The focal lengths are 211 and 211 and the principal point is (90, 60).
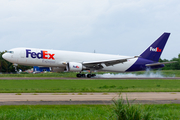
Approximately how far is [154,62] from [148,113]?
35.8 meters

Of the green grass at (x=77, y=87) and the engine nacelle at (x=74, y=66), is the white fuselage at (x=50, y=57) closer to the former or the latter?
the engine nacelle at (x=74, y=66)

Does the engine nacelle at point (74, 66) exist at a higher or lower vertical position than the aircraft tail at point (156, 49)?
lower

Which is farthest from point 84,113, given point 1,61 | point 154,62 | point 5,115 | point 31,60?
point 1,61

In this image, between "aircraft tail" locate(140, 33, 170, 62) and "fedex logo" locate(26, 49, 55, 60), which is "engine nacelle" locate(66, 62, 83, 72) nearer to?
"fedex logo" locate(26, 49, 55, 60)

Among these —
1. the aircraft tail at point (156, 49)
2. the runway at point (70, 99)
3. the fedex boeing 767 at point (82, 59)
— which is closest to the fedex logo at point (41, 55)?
the fedex boeing 767 at point (82, 59)

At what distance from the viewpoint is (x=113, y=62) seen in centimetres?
3700

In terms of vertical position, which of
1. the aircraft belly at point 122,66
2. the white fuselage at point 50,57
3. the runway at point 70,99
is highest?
the white fuselage at point 50,57

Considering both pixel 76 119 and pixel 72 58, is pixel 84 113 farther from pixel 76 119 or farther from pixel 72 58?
pixel 72 58

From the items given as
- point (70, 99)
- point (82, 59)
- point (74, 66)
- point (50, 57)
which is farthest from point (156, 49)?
point (70, 99)

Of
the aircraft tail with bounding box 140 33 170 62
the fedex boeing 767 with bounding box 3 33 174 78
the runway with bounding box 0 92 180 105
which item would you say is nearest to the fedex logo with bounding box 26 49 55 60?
the fedex boeing 767 with bounding box 3 33 174 78

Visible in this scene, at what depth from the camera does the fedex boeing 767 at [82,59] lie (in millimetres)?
33938

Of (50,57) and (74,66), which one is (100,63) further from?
(50,57)

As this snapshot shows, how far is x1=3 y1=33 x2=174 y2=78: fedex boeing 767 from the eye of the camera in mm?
33938

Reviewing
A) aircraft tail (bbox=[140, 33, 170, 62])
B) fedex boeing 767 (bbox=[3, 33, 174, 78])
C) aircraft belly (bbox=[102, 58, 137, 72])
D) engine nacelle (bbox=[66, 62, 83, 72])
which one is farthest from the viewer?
aircraft tail (bbox=[140, 33, 170, 62])
